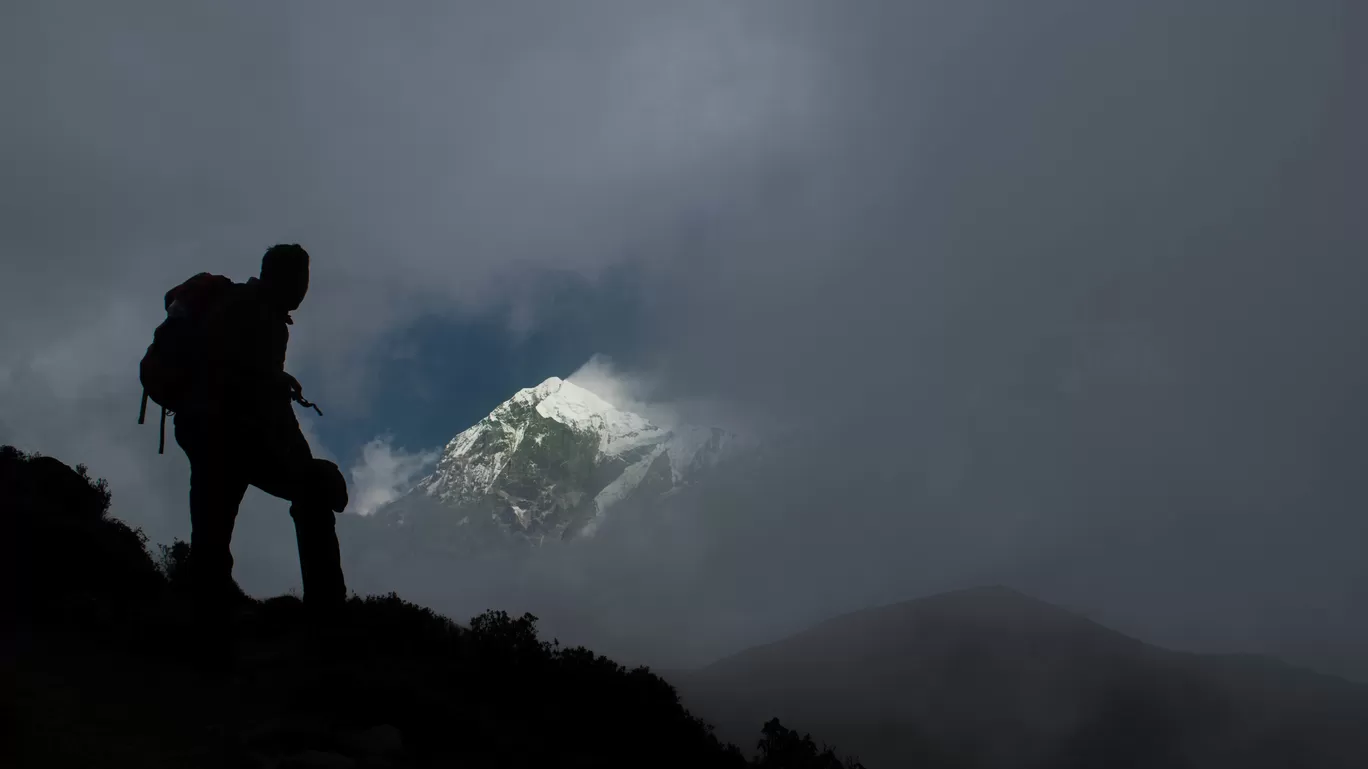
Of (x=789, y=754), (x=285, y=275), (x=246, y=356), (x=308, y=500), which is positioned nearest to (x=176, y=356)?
(x=246, y=356)

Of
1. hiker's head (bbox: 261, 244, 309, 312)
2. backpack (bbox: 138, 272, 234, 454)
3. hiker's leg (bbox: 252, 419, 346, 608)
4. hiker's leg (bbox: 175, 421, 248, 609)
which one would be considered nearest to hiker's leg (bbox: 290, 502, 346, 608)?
hiker's leg (bbox: 252, 419, 346, 608)

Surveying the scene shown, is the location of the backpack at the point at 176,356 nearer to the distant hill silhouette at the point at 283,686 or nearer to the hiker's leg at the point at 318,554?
the hiker's leg at the point at 318,554

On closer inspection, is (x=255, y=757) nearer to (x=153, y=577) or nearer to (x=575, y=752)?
(x=575, y=752)

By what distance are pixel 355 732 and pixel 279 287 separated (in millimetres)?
4896

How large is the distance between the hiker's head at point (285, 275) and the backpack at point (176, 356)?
70 cm

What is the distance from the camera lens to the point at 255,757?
18.2 ft

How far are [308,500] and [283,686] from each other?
6.78 feet

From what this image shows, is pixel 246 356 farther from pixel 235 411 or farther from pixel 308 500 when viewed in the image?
pixel 308 500

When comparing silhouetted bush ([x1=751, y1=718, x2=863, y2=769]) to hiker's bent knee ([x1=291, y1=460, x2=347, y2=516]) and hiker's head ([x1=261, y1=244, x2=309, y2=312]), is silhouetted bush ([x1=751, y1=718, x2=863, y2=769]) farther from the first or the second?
hiker's head ([x1=261, y1=244, x2=309, y2=312])

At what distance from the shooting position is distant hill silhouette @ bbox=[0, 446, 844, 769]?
5.65m

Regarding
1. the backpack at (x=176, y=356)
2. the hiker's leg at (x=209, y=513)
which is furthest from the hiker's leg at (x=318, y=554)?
the backpack at (x=176, y=356)

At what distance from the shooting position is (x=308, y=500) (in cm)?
873

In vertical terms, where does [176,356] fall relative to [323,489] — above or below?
above

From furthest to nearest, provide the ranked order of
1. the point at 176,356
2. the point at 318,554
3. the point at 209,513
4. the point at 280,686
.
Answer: the point at 318,554 → the point at 176,356 → the point at 209,513 → the point at 280,686
